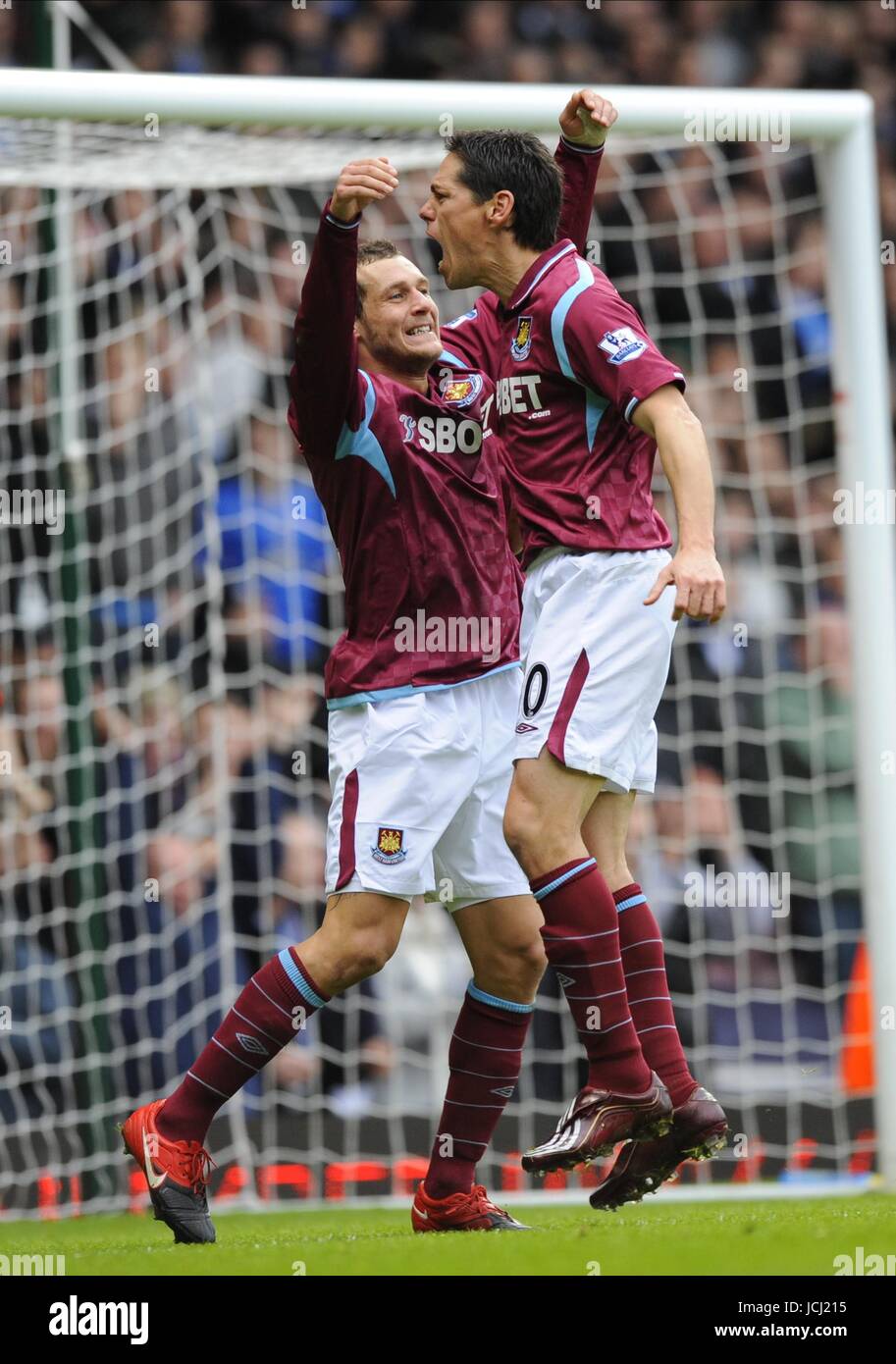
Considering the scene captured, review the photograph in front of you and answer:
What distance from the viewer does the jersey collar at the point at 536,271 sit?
3896 millimetres

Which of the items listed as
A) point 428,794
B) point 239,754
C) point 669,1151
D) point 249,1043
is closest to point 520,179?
point 428,794

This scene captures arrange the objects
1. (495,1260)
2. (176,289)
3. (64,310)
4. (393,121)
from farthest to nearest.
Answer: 1. (176,289)
2. (64,310)
3. (393,121)
4. (495,1260)

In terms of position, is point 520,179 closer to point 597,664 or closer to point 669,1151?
point 597,664

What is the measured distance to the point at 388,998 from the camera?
6.63 metres

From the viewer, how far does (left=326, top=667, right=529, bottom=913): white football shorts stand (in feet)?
12.5

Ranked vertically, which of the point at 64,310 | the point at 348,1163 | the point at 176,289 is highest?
the point at 176,289

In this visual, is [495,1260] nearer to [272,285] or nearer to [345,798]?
[345,798]

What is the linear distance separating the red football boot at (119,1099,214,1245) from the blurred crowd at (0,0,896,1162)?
190cm

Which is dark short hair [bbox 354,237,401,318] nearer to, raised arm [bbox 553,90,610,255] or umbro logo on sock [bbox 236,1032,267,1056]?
raised arm [bbox 553,90,610,255]

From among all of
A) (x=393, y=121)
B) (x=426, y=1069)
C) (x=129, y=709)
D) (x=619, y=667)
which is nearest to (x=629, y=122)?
(x=393, y=121)

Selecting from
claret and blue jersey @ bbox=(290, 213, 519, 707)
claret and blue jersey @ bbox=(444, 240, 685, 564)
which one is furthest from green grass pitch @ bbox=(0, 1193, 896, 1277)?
claret and blue jersey @ bbox=(444, 240, 685, 564)

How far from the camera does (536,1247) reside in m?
3.40

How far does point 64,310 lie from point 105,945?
2.10 m

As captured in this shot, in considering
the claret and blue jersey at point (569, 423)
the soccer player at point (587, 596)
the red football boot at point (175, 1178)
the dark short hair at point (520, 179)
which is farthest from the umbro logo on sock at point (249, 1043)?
the dark short hair at point (520, 179)
